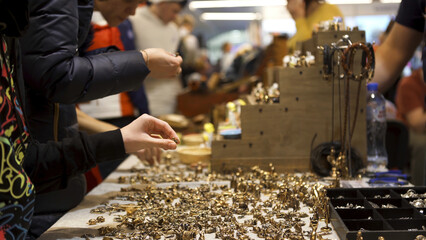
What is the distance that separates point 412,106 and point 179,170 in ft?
6.87

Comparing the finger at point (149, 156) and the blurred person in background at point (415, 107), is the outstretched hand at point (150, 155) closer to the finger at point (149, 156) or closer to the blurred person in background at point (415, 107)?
the finger at point (149, 156)

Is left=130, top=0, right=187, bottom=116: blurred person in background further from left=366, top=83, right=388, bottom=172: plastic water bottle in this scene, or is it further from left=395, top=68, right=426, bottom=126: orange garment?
left=366, top=83, right=388, bottom=172: plastic water bottle

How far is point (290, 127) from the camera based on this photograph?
6.00ft

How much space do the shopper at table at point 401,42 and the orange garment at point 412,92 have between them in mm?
1405

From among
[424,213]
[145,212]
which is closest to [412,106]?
[424,213]

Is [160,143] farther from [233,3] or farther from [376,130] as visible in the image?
[233,3]

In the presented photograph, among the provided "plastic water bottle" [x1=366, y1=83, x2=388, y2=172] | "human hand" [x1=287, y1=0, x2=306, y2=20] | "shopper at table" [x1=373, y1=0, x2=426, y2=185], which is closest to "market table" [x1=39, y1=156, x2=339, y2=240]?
"plastic water bottle" [x1=366, y1=83, x2=388, y2=172]

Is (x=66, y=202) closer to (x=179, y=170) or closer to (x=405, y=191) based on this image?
(x=179, y=170)

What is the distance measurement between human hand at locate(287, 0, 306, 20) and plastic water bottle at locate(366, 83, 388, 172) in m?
0.81

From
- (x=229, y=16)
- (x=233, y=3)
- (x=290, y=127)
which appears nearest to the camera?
(x=290, y=127)

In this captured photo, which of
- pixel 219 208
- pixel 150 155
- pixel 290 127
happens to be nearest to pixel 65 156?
pixel 219 208

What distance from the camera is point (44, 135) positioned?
134 centimetres

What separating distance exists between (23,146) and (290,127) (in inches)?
43.5

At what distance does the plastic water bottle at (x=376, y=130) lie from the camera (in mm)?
1896
